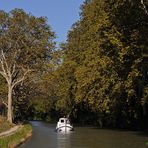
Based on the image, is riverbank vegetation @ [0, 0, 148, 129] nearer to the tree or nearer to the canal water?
the tree

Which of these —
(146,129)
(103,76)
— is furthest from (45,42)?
(146,129)

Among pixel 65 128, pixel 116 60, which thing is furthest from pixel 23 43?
pixel 116 60

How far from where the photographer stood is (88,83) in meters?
59.1

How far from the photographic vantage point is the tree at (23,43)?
208 feet

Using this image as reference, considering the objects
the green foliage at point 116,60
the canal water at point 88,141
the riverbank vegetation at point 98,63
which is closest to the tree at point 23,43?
the riverbank vegetation at point 98,63

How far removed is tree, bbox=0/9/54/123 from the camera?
63.3 m

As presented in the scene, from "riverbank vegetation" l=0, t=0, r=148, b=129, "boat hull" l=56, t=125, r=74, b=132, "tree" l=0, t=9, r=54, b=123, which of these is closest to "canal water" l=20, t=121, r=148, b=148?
"riverbank vegetation" l=0, t=0, r=148, b=129

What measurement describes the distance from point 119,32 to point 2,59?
25102 millimetres

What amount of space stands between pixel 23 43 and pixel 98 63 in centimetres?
1395

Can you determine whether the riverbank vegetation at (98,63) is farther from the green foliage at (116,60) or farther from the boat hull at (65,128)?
the boat hull at (65,128)

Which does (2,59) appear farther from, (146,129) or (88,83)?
(146,129)

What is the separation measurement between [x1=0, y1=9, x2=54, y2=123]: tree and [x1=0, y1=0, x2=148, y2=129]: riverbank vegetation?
13 centimetres

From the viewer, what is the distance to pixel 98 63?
177 ft

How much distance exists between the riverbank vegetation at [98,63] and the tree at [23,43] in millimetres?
131
